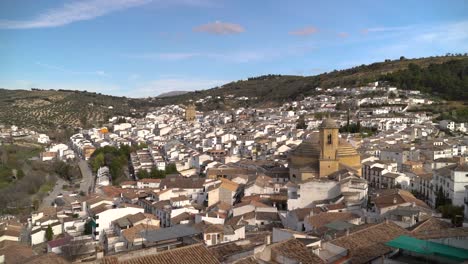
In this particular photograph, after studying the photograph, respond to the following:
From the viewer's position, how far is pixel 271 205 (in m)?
20.2

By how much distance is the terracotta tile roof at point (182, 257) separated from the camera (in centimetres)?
696

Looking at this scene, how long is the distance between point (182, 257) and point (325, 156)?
16318 millimetres

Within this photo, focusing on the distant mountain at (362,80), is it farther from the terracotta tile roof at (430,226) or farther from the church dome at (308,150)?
the terracotta tile roof at (430,226)

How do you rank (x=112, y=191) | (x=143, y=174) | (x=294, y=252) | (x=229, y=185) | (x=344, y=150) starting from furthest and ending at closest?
(x=143, y=174)
(x=112, y=191)
(x=229, y=185)
(x=344, y=150)
(x=294, y=252)

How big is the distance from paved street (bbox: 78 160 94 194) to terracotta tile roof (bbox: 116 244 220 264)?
2657 cm

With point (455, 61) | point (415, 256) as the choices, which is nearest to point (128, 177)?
point (415, 256)

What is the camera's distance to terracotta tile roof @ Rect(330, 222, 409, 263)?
9258mm

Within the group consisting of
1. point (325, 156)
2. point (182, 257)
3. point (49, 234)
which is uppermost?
point (182, 257)

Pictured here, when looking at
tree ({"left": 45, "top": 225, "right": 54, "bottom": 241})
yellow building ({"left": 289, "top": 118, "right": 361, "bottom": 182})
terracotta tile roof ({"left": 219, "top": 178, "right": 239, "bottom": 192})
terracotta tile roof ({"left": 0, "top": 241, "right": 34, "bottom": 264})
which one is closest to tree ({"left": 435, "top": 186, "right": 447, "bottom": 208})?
yellow building ({"left": 289, "top": 118, "right": 361, "bottom": 182})

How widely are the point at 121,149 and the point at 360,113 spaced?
28.1 metres

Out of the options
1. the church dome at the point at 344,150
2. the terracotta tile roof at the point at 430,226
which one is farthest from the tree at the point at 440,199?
the terracotta tile roof at the point at 430,226

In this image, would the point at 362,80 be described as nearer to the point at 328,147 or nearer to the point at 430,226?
the point at 328,147

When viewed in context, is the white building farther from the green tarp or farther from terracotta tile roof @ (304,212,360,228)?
the green tarp

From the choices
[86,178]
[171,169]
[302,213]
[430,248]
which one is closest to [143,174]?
[171,169]
